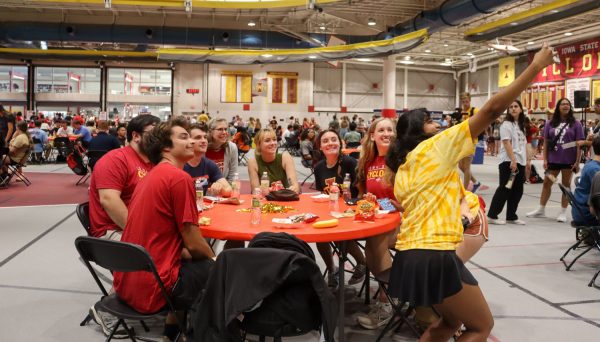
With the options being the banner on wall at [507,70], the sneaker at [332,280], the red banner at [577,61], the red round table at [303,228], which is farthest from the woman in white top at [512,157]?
the banner on wall at [507,70]

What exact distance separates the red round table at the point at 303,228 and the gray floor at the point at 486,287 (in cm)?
66

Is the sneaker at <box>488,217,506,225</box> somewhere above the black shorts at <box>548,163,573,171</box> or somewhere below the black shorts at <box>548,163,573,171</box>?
below

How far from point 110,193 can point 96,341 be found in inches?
33.4

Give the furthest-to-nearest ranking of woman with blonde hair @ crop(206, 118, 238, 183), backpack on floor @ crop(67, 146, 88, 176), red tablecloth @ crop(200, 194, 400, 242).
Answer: backpack on floor @ crop(67, 146, 88, 176)
woman with blonde hair @ crop(206, 118, 238, 183)
red tablecloth @ crop(200, 194, 400, 242)

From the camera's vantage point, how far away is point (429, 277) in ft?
6.41

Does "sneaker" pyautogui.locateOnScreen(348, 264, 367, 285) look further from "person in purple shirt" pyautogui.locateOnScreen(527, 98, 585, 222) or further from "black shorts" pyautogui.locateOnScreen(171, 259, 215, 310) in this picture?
"person in purple shirt" pyautogui.locateOnScreen(527, 98, 585, 222)

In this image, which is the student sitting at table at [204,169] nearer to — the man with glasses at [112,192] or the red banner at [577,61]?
the man with glasses at [112,192]

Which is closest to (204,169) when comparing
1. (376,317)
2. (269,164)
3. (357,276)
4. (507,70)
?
(269,164)

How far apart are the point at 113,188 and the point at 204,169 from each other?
1.00 metres

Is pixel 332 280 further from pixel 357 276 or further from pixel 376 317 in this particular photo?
pixel 376 317

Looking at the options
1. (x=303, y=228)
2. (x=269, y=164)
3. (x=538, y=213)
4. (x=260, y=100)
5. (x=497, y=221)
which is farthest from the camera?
(x=260, y=100)

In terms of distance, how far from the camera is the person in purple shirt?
19.5 feet

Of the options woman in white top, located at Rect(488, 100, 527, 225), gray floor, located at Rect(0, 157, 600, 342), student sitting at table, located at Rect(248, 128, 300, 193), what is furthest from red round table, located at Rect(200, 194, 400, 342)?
woman in white top, located at Rect(488, 100, 527, 225)

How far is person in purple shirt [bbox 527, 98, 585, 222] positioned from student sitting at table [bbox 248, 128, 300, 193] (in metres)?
3.72
